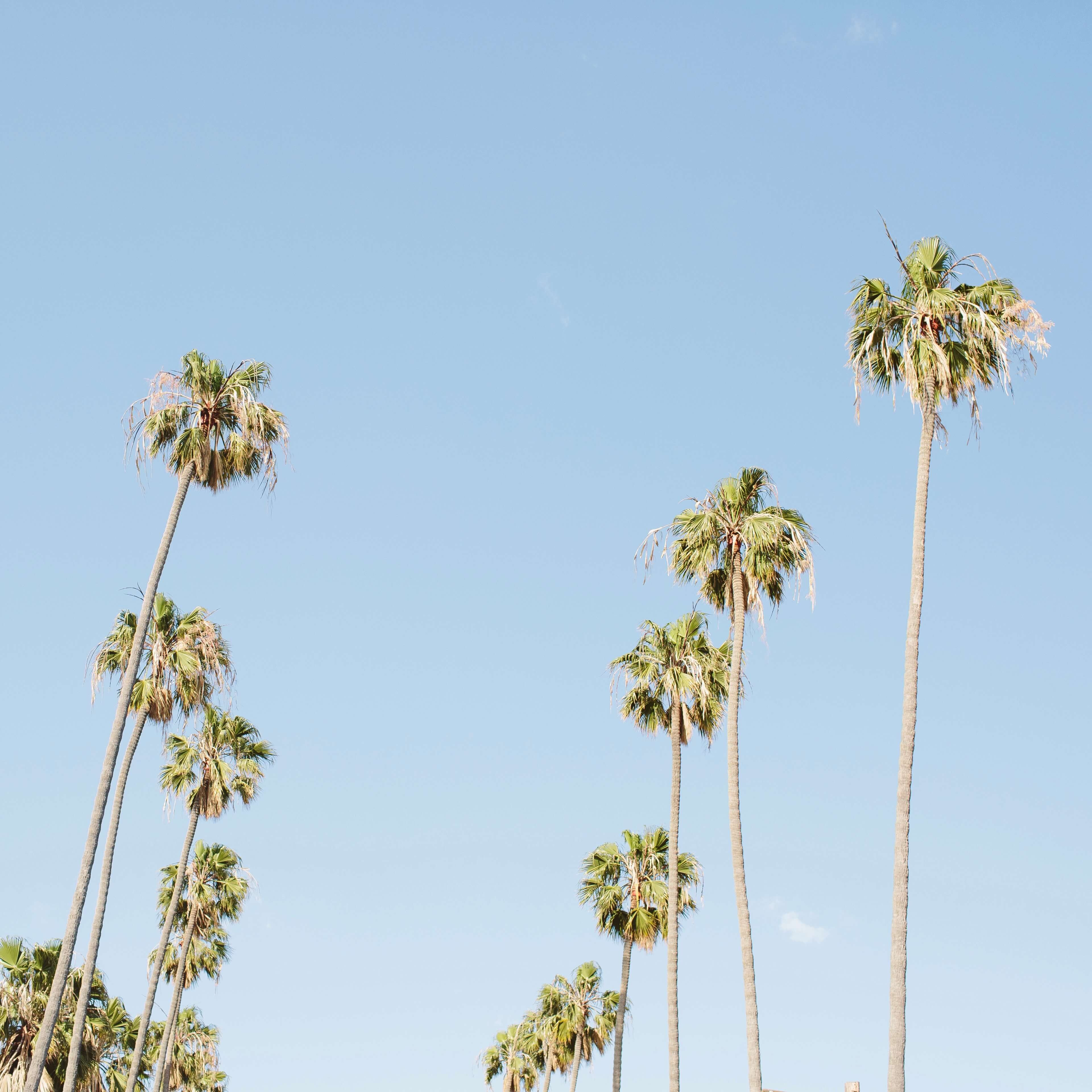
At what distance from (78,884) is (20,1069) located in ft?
37.7

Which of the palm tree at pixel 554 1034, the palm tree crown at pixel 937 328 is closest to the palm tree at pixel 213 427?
the palm tree crown at pixel 937 328

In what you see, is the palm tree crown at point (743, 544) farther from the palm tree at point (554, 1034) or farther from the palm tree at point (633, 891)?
the palm tree at point (554, 1034)

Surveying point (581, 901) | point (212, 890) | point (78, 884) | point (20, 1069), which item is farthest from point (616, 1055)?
point (78, 884)

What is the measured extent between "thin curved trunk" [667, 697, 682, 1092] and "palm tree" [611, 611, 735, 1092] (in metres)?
0.03

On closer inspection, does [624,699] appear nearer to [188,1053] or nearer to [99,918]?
[99,918]

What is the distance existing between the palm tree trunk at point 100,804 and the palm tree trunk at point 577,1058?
34.0 meters

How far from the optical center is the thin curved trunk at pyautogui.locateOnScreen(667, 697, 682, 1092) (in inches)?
1361

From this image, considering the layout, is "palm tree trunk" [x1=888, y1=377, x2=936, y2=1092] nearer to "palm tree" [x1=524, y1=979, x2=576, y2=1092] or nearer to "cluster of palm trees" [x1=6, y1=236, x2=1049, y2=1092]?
"cluster of palm trees" [x1=6, y1=236, x2=1049, y2=1092]

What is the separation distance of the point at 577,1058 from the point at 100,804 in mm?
37302

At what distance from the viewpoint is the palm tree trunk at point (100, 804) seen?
2517cm

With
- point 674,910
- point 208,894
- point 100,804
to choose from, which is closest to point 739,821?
point 674,910

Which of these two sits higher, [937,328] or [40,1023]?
[937,328]

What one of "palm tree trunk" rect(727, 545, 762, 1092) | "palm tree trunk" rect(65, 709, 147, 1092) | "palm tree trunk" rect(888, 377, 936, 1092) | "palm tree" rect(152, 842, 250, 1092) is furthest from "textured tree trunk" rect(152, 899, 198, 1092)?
"palm tree trunk" rect(888, 377, 936, 1092)

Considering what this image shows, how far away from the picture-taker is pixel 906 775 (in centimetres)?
2139
